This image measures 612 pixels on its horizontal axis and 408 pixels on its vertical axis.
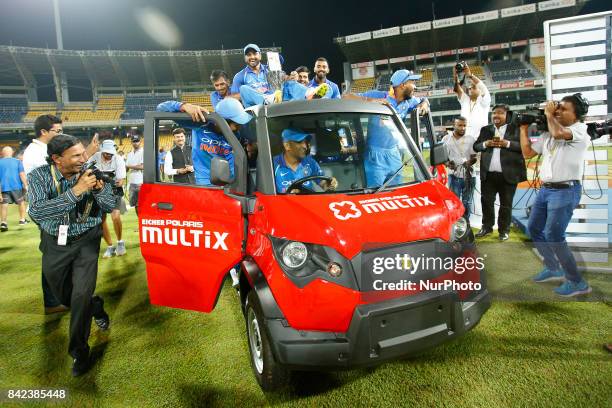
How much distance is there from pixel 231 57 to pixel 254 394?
130 feet

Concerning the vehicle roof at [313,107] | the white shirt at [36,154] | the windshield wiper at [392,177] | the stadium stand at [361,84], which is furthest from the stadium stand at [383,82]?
the windshield wiper at [392,177]

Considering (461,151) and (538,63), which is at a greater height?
(538,63)

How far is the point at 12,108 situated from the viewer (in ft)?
116

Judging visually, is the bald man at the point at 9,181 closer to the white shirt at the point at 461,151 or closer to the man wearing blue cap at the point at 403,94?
the man wearing blue cap at the point at 403,94

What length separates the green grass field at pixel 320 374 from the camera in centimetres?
207

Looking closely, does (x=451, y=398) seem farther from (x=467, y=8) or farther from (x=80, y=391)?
(x=467, y=8)

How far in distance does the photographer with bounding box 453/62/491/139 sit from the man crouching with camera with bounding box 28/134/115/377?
4.71m

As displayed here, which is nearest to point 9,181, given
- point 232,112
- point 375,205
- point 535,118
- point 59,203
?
point 59,203

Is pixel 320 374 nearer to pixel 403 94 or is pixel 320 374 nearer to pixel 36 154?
pixel 403 94

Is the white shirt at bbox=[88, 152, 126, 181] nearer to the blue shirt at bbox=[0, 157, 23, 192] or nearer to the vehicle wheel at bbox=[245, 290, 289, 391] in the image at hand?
the blue shirt at bbox=[0, 157, 23, 192]

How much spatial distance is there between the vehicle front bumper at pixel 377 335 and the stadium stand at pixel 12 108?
4368 centimetres

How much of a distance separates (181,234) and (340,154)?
1389 millimetres

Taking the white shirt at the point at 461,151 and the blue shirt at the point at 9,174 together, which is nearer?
the white shirt at the point at 461,151

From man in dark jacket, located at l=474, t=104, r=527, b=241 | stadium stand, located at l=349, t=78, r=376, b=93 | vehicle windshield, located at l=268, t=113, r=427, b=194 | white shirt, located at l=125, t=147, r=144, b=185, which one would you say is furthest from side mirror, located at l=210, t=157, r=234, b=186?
stadium stand, located at l=349, t=78, r=376, b=93
